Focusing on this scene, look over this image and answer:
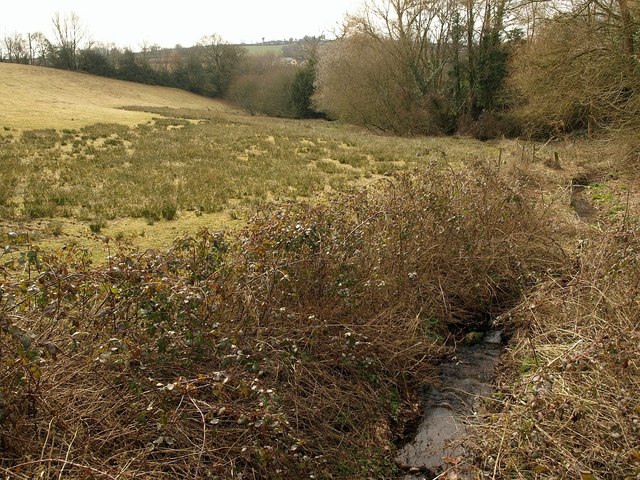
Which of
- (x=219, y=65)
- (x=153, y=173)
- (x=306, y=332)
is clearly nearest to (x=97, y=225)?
(x=153, y=173)

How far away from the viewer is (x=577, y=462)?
130 inches

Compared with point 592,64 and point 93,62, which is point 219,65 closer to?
point 93,62

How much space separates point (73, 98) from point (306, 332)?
148 ft

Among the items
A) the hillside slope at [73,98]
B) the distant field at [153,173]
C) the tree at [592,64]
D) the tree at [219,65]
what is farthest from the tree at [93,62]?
the tree at [592,64]

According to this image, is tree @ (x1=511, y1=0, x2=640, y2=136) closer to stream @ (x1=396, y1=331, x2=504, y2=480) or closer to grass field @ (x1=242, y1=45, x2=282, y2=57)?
stream @ (x1=396, y1=331, x2=504, y2=480)

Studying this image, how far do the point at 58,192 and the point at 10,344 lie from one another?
720cm

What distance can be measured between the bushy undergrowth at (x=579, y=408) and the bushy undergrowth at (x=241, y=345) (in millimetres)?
969

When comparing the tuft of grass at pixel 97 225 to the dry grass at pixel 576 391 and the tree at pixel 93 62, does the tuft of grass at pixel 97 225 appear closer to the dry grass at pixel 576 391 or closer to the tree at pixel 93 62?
the dry grass at pixel 576 391

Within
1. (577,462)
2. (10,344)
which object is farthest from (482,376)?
(10,344)

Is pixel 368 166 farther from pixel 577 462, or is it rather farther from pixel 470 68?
pixel 470 68

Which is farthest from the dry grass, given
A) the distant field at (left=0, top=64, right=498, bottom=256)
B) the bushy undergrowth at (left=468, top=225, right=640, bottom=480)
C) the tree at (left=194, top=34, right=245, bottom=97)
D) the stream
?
the tree at (left=194, top=34, right=245, bottom=97)

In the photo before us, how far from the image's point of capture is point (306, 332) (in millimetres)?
4742

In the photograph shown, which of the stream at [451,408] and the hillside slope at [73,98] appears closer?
the stream at [451,408]

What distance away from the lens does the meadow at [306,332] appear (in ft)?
10.7
